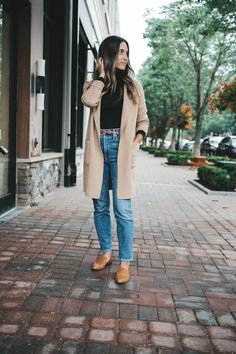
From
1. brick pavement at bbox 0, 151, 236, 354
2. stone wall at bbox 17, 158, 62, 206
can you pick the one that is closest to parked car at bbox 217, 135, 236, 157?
stone wall at bbox 17, 158, 62, 206

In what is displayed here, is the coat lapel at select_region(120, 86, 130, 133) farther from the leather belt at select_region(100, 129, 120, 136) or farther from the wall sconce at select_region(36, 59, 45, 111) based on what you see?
the wall sconce at select_region(36, 59, 45, 111)

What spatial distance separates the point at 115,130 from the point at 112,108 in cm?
18

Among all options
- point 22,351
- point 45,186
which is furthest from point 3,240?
point 45,186

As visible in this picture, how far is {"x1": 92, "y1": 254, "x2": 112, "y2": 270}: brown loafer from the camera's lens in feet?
11.4

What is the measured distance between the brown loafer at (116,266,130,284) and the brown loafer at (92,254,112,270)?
0.25 meters

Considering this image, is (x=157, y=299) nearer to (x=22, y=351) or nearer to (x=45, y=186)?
(x=22, y=351)

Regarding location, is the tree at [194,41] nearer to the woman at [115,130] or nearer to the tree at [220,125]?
the woman at [115,130]

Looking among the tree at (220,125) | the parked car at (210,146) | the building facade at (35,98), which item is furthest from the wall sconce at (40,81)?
the tree at (220,125)

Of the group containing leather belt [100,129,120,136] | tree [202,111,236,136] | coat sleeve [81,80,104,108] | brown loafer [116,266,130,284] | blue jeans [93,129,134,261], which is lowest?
brown loafer [116,266,130,284]

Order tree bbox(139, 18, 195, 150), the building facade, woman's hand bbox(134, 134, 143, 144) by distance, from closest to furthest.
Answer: woman's hand bbox(134, 134, 143, 144)
the building facade
tree bbox(139, 18, 195, 150)

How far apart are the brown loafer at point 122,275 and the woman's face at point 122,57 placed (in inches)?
65.2

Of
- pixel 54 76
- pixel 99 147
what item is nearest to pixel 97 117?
pixel 99 147

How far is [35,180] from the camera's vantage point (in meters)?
6.46

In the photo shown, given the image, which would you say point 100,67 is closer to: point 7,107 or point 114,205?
point 114,205
